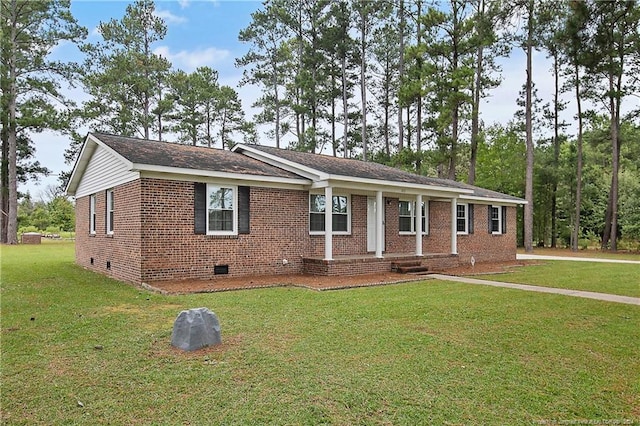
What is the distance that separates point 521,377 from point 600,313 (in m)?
4.14

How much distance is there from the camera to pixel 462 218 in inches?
707

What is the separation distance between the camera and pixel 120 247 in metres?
11.4

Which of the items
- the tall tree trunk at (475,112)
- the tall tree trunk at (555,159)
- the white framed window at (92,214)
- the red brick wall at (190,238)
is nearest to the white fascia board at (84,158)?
the red brick wall at (190,238)

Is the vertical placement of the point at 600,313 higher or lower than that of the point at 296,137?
lower

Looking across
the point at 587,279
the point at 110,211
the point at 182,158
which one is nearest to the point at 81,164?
the point at 110,211

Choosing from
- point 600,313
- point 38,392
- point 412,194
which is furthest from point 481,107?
point 38,392

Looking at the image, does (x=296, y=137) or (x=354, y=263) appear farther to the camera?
(x=296, y=137)

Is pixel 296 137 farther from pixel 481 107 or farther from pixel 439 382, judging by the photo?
pixel 439 382

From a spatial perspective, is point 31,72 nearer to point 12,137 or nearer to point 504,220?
point 12,137

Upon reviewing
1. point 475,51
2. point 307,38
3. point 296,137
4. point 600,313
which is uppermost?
point 307,38

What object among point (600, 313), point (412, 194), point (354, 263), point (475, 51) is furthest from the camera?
point (475, 51)

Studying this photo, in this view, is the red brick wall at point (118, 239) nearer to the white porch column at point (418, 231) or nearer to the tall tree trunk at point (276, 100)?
the white porch column at point (418, 231)

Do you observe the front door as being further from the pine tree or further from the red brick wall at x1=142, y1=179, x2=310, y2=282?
the pine tree

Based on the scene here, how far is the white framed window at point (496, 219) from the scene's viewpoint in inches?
757
